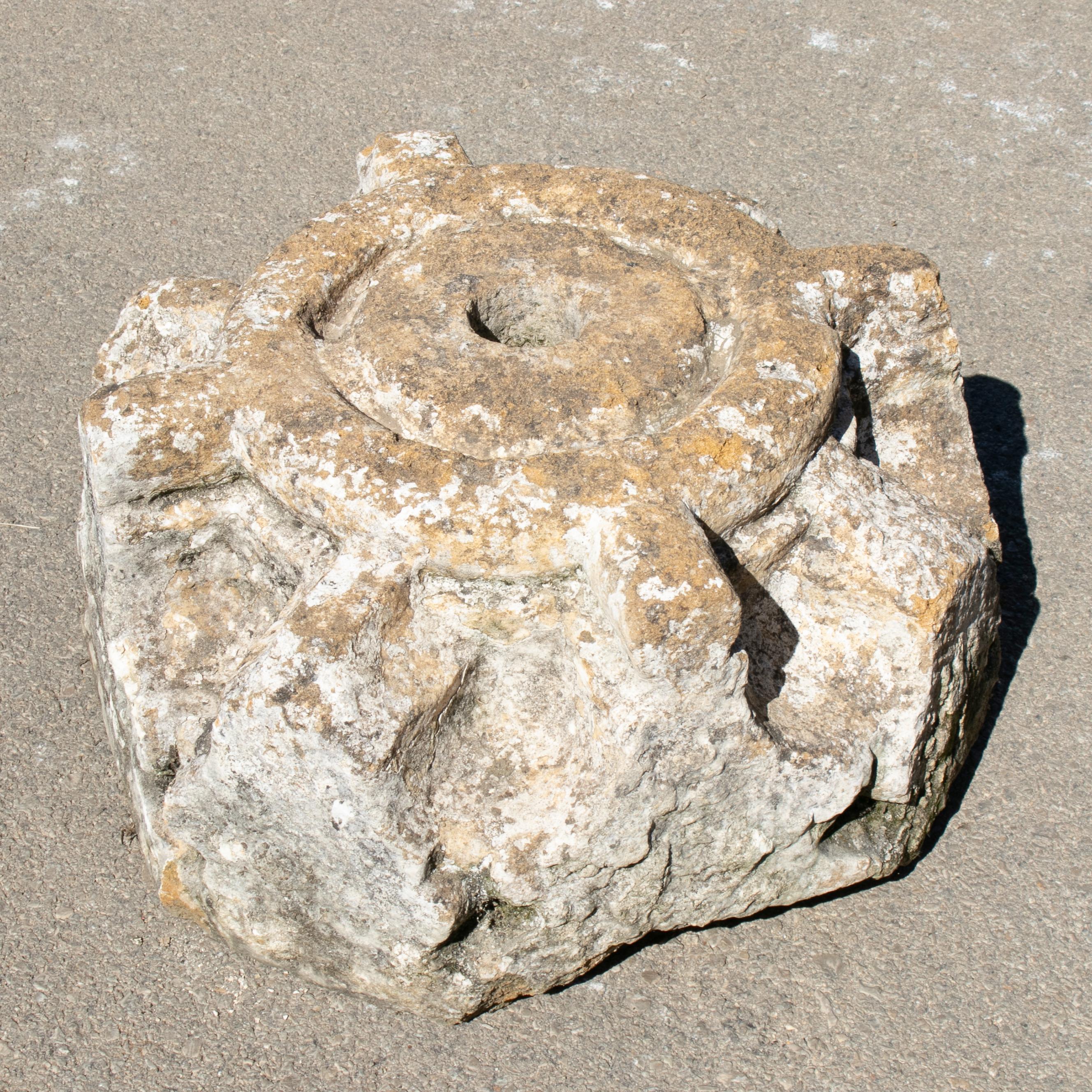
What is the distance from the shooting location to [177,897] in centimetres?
278

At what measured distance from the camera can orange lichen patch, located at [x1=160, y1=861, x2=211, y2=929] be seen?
108 inches

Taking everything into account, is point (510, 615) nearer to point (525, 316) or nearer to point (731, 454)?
point (731, 454)

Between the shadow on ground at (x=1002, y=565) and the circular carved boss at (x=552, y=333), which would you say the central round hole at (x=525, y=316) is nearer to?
the circular carved boss at (x=552, y=333)

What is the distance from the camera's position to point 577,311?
2.99 meters

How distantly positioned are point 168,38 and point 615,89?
6.24 feet

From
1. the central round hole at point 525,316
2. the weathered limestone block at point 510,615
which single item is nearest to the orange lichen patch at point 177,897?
the weathered limestone block at point 510,615

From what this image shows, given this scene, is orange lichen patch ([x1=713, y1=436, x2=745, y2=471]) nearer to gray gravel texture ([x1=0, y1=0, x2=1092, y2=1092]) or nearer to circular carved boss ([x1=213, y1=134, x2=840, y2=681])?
circular carved boss ([x1=213, y1=134, x2=840, y2=681])

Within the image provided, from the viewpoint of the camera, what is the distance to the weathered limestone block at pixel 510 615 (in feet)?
8.13

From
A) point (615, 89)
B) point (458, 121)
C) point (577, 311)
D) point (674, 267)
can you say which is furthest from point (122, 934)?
point (615, 89)

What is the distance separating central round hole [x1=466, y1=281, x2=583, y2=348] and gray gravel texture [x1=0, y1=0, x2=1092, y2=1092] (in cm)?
135

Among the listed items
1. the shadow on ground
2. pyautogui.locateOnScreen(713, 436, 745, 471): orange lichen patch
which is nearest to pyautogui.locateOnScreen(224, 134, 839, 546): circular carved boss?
pyautogui.locateOnScreen(713, 436, 745, 471): orange lichen patch

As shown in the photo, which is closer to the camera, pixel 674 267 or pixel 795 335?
pixel 795 335

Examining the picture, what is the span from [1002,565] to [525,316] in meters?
1.62

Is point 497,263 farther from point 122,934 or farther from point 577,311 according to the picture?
point 122,934
